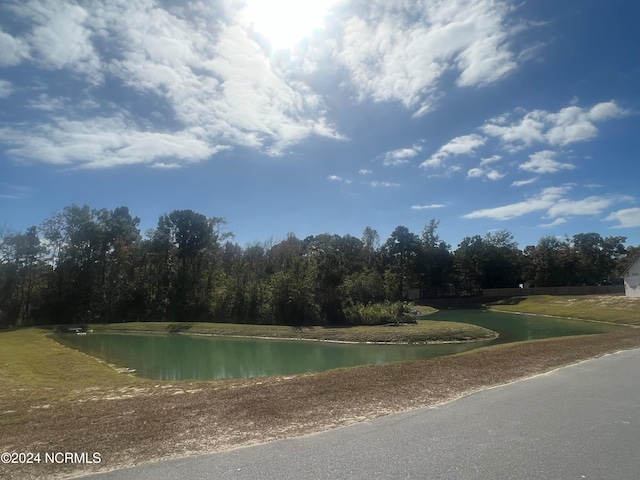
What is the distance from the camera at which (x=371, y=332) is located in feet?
119

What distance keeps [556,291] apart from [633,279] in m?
21.5

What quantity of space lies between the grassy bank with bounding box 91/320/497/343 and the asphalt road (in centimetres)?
2508

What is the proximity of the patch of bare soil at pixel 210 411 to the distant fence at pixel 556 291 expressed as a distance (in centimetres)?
7038

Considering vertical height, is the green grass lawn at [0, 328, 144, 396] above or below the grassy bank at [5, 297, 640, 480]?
below

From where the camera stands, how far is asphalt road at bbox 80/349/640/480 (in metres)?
5.69

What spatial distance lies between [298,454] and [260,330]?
3736cm

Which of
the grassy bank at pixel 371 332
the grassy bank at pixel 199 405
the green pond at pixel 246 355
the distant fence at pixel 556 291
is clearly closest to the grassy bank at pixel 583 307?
the distant fence at pixel 556 291

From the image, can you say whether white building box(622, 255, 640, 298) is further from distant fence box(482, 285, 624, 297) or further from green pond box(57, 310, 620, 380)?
green pond box(57, 310, 620, 380)

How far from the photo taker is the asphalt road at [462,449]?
569 centimetres

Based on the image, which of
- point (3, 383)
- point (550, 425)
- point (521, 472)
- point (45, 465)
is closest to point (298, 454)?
point (521, 472)

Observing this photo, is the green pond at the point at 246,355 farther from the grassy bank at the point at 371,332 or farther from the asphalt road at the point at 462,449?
the asphalt road at the point at 462,449

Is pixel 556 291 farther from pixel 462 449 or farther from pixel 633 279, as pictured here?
pixel 462 449

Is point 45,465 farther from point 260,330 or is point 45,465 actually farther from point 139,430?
point 260,330

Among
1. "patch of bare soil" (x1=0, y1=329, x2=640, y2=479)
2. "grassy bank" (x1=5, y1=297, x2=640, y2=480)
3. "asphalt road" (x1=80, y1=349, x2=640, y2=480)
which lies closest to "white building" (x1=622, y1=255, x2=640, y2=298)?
"grassy bank" (x1=5, y1=297, x2=640, y2=480)
